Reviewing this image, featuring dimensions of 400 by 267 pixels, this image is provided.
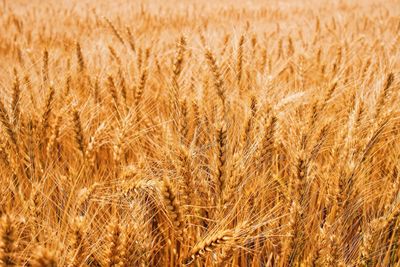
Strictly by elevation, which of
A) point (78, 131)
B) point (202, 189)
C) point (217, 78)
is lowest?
point (202, 189)

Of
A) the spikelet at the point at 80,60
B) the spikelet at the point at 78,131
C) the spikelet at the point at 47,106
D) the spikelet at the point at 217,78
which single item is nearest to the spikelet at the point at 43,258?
the spikelet at the point at 78,131

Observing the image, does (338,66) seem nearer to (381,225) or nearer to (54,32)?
(381,225)

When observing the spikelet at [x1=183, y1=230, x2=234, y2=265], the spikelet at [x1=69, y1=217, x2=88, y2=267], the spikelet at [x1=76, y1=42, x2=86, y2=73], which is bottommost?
the spikelet at [x1=183, y1=230, x2=234, y2=265]

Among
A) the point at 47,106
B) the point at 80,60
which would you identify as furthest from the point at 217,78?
the point at 80,60

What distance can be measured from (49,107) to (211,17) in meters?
4.30

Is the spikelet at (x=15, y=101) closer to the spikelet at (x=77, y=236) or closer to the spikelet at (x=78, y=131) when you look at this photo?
the spikelet at (x=78, y=131)

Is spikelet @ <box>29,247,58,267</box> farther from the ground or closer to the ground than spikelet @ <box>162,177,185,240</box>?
farther from the ground

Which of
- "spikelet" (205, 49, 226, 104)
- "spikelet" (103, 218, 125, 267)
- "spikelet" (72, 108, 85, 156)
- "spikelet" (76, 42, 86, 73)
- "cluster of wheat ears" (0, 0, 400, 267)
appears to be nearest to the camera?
"spikelet" (103, 218, 125, 267)

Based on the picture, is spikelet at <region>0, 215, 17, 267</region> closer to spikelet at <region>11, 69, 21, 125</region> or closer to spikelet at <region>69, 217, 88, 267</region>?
spikelet at <region>69, 217, 88, 267</region>

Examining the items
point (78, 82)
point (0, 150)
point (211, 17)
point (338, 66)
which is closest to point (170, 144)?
point (0, 150)

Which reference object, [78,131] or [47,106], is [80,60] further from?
[78,131]

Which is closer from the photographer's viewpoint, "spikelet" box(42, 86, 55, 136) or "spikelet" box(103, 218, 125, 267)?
"spikelet" box(103, 218, 125, 267)

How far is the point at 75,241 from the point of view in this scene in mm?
625

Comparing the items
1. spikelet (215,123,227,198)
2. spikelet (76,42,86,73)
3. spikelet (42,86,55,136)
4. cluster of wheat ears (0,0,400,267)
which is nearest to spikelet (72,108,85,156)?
cluster of wheat ears (0,0,400,267)
